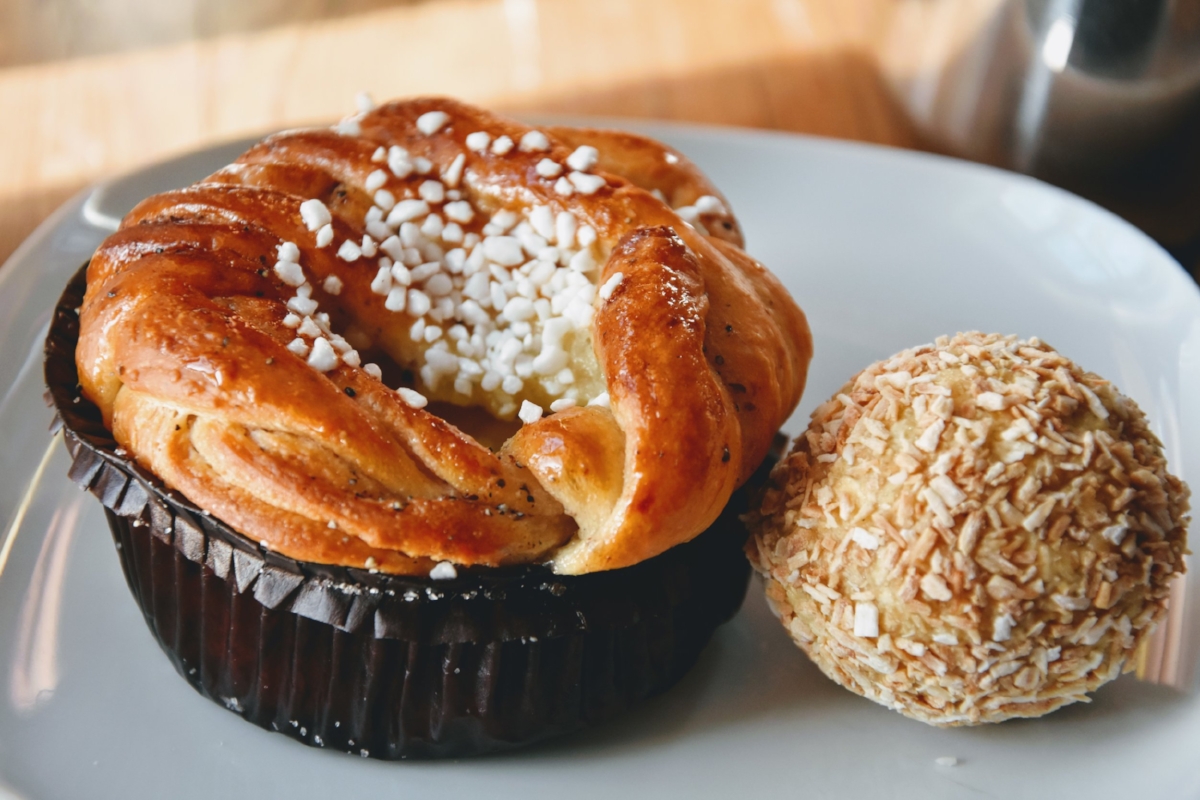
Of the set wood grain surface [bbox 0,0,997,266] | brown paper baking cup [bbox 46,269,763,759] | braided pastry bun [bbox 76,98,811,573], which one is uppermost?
braided pastry bun [bbox 76,98,811,573]

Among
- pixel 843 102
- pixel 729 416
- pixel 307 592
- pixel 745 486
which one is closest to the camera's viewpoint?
pixel 307 592

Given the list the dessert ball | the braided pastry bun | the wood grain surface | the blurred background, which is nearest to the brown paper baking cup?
the braided pastry bun

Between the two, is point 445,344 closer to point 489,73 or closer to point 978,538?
point 978,538

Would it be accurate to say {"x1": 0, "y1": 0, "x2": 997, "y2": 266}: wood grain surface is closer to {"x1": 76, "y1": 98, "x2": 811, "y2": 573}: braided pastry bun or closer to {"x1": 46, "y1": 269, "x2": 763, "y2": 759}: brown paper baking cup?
{"x1": 76, "y1": 98, "x2": 811, "y2": 573}: braided pastry bun

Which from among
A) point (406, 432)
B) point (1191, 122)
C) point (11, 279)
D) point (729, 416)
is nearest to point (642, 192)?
point (729, 416)

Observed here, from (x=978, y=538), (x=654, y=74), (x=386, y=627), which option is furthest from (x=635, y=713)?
(x=654, y=74)

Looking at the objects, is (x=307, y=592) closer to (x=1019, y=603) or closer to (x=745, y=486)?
(x=745, y=486)
